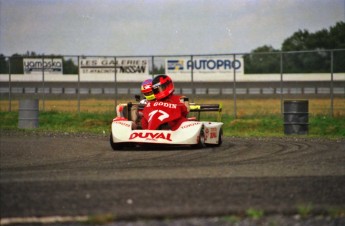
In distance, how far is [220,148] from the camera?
15789 millimetres

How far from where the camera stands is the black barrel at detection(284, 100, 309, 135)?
2167 cm

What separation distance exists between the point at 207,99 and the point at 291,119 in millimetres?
30999

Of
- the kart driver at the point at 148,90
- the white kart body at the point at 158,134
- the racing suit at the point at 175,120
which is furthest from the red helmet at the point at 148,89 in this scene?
the white kart body at the point at 158,134

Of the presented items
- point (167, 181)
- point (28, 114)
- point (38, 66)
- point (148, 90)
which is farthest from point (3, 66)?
point (167, 181)

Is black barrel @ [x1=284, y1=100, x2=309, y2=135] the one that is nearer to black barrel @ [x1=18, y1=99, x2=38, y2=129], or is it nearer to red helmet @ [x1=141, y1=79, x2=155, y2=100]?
red helmet @ [x1=141, y1=79, x2=155, y2=100]

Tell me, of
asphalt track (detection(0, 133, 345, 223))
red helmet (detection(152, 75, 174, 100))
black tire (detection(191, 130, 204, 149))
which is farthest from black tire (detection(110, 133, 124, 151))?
black tire (detection(191, 130, 204, 149))

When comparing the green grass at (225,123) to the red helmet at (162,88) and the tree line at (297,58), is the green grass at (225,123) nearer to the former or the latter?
the tree line at (297,58)

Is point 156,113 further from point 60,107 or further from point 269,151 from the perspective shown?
point 60,107

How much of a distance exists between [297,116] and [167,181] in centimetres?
1252

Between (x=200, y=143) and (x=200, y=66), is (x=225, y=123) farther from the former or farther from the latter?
(x=200, y=143)

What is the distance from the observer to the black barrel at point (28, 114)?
24969 mm

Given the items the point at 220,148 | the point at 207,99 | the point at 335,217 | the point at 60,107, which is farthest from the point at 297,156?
the point at 207,99

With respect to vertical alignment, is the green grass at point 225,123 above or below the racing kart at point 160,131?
below

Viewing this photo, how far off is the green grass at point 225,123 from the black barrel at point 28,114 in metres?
0.53
